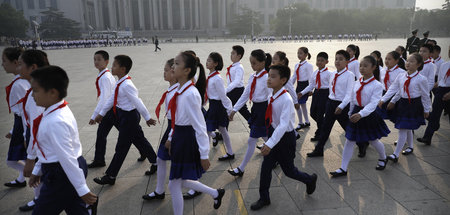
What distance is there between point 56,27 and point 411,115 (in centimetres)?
7317

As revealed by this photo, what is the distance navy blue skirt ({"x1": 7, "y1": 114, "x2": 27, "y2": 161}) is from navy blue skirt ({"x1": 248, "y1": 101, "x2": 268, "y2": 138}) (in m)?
3.04

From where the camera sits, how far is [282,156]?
343 centimetres

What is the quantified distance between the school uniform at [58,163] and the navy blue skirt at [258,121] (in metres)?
2.45

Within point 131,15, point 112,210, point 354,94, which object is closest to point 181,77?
point 112,210

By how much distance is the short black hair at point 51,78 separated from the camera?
87.9 inches

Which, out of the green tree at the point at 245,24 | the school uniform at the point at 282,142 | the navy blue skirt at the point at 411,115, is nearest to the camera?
the school uniform at the point at 282,142

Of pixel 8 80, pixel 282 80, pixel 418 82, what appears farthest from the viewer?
pixel 8 80

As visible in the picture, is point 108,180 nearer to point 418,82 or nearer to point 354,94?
point 354,94

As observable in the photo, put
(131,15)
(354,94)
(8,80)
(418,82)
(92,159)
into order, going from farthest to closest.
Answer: (131,15) < (8,80) < (92,159) < (418,82) < (354,94)

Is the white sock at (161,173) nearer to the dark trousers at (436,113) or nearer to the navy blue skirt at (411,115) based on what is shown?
the navy blue skirt at (411,115)

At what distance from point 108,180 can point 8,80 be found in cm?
1338

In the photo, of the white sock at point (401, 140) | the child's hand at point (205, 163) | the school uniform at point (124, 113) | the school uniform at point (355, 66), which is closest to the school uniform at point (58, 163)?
the child's hand at point (205, 163)

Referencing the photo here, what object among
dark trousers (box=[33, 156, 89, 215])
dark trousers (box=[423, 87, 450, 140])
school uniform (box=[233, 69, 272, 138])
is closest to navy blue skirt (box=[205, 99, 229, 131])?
school uniform (box=[233, 69, 272, 138])

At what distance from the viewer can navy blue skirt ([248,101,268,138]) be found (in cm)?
423
